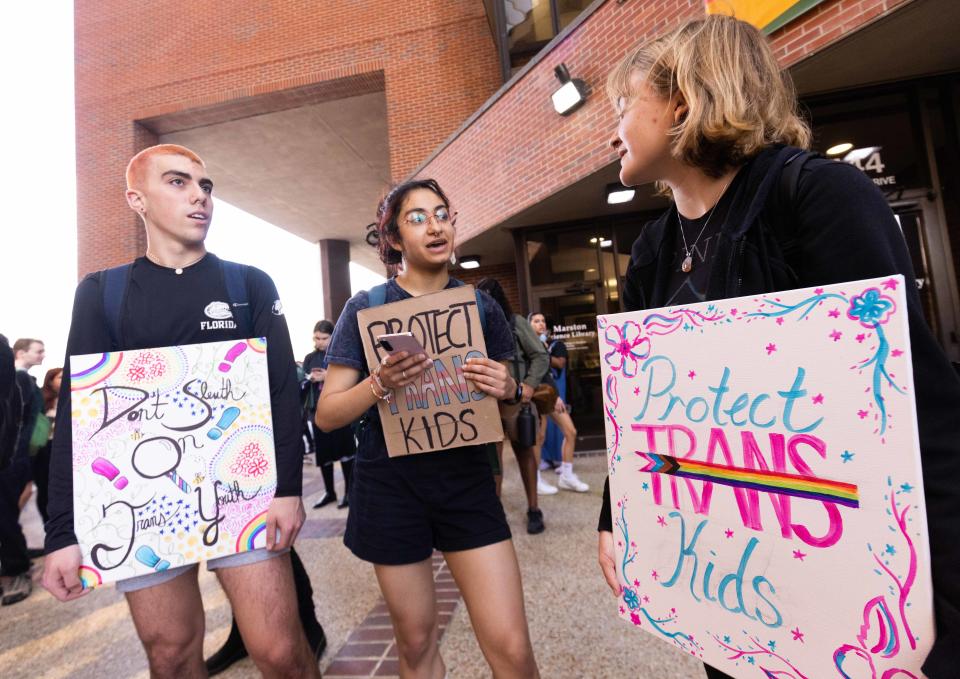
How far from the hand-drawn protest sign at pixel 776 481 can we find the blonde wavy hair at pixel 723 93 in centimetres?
39

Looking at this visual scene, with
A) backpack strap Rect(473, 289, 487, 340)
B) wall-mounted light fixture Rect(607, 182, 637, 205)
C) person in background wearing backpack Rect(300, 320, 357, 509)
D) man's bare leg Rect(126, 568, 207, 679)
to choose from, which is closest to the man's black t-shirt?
man's bare leg Rect(126, 568, 207, 679)

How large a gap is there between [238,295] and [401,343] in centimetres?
68

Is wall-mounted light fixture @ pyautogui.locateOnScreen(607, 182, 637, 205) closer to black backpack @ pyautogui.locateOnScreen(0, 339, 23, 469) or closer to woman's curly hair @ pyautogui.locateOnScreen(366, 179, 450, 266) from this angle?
woman's curly hair @ pyautogui.locateOnScreen(366, 179, 450, 266)

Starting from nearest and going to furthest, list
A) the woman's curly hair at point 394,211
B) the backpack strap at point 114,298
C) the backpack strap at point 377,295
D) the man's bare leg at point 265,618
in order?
the man's bare leg at point 265,618
the backpack strap at point 114,298
the backpack strap at point 377,295
the woman's curly hair at point 394,211

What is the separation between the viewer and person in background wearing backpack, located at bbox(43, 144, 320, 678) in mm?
1454

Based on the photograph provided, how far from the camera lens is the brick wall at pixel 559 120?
397 cm

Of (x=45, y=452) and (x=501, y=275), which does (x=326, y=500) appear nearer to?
(x=45, y=452)

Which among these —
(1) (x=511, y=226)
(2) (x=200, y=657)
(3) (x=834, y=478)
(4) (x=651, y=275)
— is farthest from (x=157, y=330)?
(1) (x=511, y=226)

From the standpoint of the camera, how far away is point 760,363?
75 cm

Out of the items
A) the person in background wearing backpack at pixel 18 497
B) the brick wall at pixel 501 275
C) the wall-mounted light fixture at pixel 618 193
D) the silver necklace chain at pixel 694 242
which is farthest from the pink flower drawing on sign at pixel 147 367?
the brick wall at pixel 501 275

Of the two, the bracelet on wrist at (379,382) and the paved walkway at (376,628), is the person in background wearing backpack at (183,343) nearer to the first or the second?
the bracelet on wrist at (379,382)

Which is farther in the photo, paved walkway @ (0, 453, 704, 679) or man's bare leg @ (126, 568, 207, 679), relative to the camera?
paved walkway @ (0, 453, 704, 679)

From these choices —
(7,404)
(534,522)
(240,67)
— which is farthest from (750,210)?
(240,67)

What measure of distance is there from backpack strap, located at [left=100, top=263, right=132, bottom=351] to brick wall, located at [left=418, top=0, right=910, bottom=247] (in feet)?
16.1
